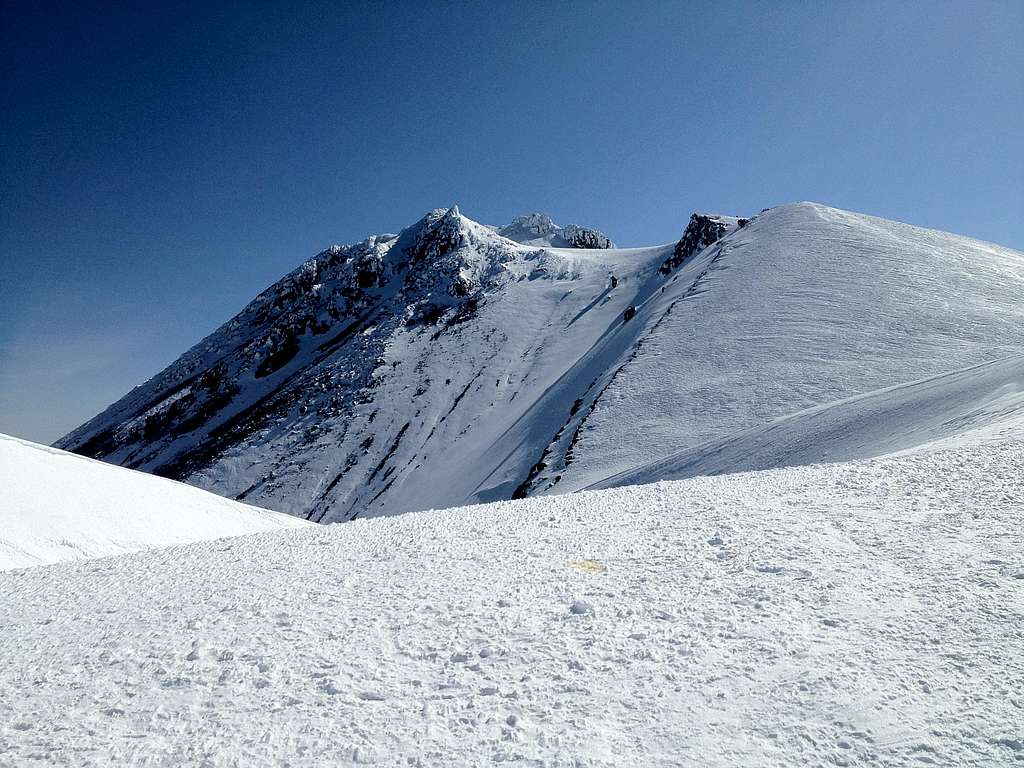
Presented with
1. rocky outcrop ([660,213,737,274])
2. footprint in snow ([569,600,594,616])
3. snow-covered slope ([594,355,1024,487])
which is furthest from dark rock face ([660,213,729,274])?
footprint in snow ([569,600,594,616])

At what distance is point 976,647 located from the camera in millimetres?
5090

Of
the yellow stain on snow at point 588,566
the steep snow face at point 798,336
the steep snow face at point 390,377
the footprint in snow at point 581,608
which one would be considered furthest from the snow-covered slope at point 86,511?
the steep snow face at point 390,377

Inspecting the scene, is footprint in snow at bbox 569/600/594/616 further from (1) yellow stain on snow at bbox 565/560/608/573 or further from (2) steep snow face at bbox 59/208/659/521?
(2) steep snow face at bbox 59/208/659/521

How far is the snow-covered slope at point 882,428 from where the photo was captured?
44.7 feet

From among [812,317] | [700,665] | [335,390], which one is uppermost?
[812,317]

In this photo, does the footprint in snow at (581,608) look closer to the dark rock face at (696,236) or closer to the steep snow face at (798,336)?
the steep snow face at (798,336)

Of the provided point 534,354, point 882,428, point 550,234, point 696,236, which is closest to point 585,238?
point 550,234

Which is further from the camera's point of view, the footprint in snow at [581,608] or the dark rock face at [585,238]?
the dark rock face at [585,238]

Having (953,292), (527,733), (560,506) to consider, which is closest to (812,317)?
(953,292)

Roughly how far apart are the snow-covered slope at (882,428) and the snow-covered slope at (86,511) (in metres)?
15.6

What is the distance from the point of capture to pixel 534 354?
85125 mm

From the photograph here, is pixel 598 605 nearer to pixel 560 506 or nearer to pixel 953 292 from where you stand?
pixel 560 506

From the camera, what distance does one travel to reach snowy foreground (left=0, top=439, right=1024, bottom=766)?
435 centimetres

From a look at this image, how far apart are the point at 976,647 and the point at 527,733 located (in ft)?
14.0
